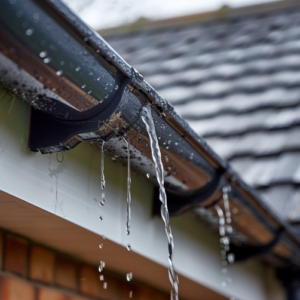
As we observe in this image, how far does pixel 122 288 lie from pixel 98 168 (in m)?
0.66

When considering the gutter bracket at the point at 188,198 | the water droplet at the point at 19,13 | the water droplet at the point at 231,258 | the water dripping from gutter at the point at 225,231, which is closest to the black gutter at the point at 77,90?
the water droplet at the point at 19,13

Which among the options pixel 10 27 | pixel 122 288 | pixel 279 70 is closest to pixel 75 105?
pixel 10 27

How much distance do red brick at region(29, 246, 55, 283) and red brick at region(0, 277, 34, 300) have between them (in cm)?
5

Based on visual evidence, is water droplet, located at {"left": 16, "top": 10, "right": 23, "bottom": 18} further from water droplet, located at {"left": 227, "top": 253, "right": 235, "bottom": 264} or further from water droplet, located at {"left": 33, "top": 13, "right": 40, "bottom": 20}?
water droplet, located at {"left": 227, "top": 253, "right": 235, "bottom": 264}

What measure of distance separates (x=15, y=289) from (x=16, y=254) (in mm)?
101

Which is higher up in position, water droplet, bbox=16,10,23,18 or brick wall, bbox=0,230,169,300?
water droplet, bbox=16,10,23,18

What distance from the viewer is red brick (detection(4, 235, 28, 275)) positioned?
1.47m

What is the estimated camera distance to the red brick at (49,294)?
1566 millimetres

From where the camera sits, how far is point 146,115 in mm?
1189

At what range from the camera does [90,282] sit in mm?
1806

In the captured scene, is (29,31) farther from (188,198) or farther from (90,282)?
(90,282)

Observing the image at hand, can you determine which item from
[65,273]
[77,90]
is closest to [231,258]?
[65,273]

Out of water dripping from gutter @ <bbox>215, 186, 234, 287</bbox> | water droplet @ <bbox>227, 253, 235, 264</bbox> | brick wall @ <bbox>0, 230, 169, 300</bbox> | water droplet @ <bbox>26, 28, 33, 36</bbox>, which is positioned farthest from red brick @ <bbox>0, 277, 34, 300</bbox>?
water droplet @ <bbox>227, 253, 235, 264</bbox>

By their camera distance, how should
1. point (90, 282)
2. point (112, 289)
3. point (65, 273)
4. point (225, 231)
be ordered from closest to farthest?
point (65, 273) → point (90, 282) → point (112, 289) → point (225, 231)
